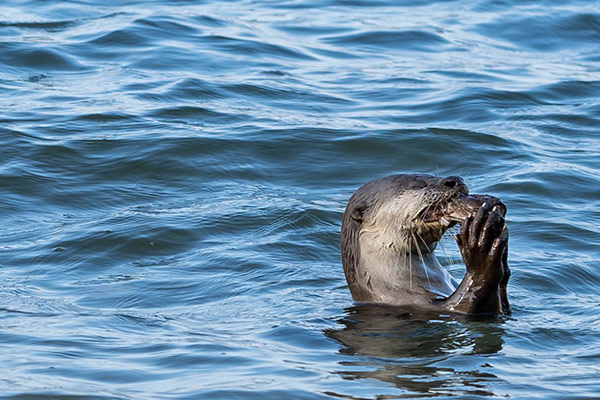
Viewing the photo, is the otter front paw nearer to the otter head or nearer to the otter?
the otter

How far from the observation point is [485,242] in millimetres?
4777

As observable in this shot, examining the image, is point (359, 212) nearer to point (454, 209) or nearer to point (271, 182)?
point (454, 209)

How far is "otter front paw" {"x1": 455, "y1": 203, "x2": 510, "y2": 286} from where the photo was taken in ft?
15.6

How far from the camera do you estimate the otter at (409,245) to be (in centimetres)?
505

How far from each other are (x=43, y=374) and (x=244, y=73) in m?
6.76

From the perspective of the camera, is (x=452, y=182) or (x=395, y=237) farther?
(x=395, y=237)

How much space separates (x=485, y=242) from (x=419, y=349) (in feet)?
1.66

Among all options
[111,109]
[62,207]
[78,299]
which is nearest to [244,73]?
[111,109]

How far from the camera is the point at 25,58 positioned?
11.0m

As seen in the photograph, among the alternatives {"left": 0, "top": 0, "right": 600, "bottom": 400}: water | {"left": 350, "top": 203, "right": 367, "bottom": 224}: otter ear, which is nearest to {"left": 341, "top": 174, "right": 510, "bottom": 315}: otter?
{"left": 350, "top": 203, "right": 367, "bottom": 224}: otter ear

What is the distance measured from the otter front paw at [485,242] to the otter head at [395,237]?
1.31 feet

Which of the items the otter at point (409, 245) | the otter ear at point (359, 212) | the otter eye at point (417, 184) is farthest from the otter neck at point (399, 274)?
the otter eye at point (417, 184)

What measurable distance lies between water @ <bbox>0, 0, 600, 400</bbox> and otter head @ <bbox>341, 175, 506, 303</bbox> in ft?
0.51

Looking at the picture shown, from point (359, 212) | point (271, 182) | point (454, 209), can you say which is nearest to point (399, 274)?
point (359, 212)
